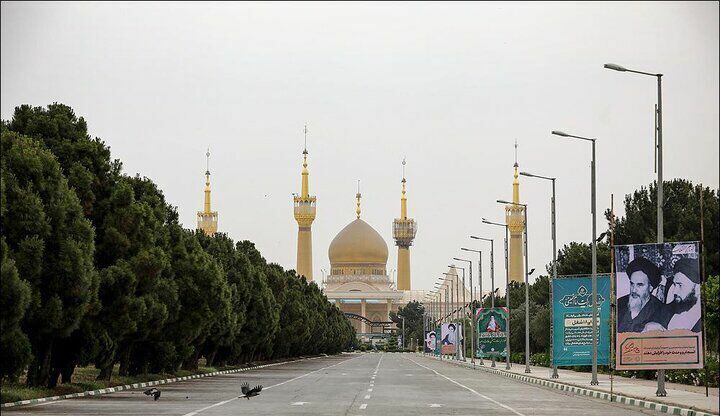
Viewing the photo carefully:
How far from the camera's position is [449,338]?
107 m

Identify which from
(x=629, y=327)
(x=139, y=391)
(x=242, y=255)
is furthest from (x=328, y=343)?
(x=629, y=327)

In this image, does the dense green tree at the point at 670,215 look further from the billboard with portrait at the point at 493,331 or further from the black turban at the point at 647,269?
the black turban at the point at 647,269

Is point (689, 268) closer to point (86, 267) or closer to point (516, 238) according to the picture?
point (86, 267)

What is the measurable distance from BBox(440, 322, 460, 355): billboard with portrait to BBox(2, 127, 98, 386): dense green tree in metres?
72.4

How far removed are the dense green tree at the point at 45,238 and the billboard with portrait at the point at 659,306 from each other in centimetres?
1259

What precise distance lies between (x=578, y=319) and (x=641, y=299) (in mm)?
15235

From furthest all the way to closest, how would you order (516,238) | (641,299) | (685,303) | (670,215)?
(516,238)
(670,215)
(641,299)
(685,303)

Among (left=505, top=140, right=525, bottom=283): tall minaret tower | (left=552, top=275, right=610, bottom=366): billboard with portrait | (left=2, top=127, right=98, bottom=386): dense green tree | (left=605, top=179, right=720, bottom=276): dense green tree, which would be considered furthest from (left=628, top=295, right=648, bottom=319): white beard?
(left=505, top=140, right=525, bottom=283): tall minaret tower

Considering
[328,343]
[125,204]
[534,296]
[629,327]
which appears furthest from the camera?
[328,343]

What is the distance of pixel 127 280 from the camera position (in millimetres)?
35688

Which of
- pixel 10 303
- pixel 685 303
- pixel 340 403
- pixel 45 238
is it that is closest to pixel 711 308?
pixel 685 303

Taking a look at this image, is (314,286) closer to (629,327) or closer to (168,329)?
(168,329)

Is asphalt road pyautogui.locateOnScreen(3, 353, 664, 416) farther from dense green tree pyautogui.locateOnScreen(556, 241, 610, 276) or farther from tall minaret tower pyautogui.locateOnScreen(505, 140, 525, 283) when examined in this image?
tall minaret tower pyautogui.locateOnScreen(505, 140, 525, 283)

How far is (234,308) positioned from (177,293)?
722 inches
